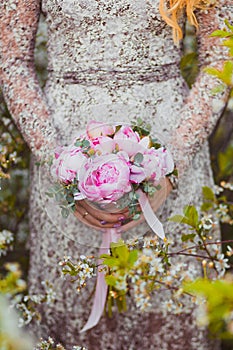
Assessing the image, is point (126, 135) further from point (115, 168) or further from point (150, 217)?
point (150, 217)

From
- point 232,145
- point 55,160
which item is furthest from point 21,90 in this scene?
point 232,145

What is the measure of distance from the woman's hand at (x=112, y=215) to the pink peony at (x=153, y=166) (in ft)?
0.13

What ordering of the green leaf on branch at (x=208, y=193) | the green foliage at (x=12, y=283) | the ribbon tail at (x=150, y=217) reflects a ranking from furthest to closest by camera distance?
1. the green leaf on branch at (x=208, y=193)
2. the ribbon tail at (x=150, y=217)
3. the green foliage at (x=12, y=283)

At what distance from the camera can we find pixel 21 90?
1873 millimetres

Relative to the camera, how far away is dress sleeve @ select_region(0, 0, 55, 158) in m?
1.86

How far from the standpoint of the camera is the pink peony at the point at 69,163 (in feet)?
5.23

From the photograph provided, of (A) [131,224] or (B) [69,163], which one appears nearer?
(B) [69,163]

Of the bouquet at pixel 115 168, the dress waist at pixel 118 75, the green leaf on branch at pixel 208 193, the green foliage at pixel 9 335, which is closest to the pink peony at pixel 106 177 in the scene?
the bouquet at pixel 115 168

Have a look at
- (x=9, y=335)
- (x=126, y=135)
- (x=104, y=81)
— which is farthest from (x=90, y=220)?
(x=9, y=335)

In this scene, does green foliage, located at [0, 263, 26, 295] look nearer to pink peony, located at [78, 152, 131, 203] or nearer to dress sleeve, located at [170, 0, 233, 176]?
pink peony, located at [78, 152, 131, 203]

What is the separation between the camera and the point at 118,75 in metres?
1.88

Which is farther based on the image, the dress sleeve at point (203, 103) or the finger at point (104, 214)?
the dress sleeve at point (203, 103)

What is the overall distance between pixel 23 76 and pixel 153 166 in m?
0.54

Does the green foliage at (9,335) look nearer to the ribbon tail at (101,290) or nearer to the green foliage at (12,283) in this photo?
the green foliage at (12,283)
